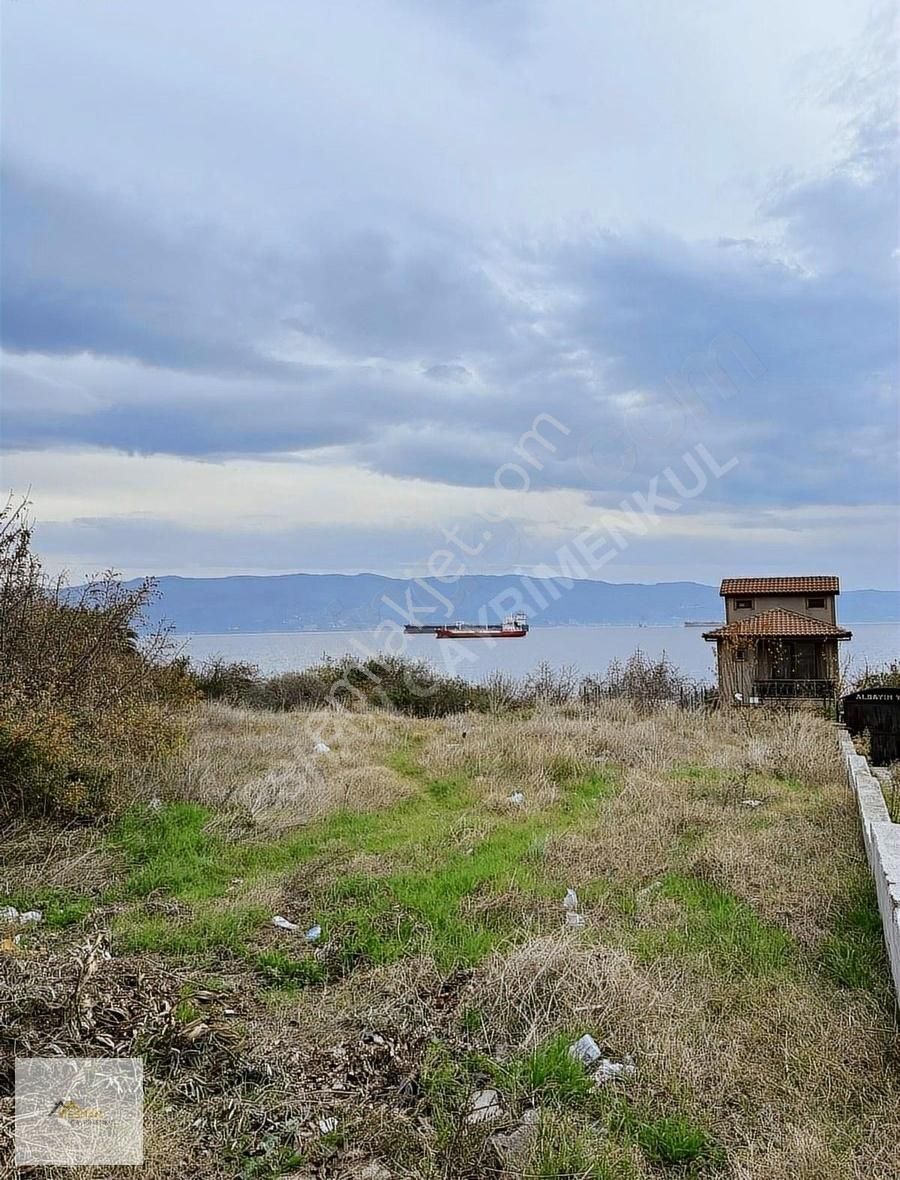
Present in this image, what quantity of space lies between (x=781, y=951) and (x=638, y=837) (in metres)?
1.80

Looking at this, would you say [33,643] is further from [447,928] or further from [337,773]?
[447,928]

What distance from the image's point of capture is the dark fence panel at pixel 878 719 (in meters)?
8.74

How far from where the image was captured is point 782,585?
17.5 meters

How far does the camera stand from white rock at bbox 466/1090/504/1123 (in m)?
2.68

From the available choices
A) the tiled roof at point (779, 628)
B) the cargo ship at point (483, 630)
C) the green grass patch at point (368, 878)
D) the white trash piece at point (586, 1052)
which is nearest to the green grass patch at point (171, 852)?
the green grass patch at point (368, 878)

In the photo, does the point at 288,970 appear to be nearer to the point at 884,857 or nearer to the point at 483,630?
the point at 884,857

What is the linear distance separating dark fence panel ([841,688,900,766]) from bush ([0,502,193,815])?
→ 310 inches

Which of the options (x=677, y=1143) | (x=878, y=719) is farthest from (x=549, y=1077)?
(x=878, y=719)

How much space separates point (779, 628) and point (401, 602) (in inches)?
325

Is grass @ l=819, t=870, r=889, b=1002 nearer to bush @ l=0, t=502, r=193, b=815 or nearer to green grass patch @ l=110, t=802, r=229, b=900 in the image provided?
green grass patch @ l=110, t=802, r=229, b=900

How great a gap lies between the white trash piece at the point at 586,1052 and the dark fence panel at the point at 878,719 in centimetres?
707

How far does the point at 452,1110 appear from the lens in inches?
107

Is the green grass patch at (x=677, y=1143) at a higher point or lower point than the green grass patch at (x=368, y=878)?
lower

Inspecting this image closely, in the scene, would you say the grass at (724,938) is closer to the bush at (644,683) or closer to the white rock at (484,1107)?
the white rock at (484,1107)
